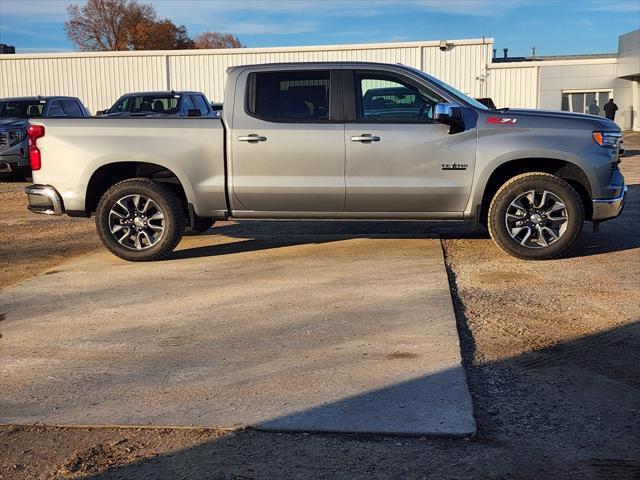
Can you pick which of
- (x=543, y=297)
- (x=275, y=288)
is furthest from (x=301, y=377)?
(x=543, y=297)

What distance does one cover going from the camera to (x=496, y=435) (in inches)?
146

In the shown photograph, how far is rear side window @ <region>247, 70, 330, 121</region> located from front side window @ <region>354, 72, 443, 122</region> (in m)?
0.37

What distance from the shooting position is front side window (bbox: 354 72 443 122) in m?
7.46

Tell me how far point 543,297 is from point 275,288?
228 cm

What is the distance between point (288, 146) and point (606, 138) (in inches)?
123

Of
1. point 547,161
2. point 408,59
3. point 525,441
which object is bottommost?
point 525,441

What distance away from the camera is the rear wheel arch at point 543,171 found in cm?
748

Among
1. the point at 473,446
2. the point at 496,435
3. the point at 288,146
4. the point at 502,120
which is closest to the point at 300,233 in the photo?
the point at 288,146

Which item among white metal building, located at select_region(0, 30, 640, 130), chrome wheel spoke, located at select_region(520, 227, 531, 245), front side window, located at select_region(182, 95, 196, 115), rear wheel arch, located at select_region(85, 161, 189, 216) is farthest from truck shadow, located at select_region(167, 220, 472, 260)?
white metal building, located at select_region(0, 30, 640, 130)

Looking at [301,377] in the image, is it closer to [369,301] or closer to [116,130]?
[369,301]

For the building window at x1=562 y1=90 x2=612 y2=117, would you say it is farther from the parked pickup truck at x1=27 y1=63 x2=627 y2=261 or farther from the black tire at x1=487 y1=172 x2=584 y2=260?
the black tire at x1=487 y1=172 x2=584 y2=260

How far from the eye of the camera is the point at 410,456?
11.4ft

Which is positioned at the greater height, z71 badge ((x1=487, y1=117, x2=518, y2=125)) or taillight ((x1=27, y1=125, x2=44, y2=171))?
z71 badge ((x1=487, y1=117, x2=518, y2=125))

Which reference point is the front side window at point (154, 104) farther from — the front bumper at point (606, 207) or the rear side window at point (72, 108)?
the front bumper at point (606, 207)
